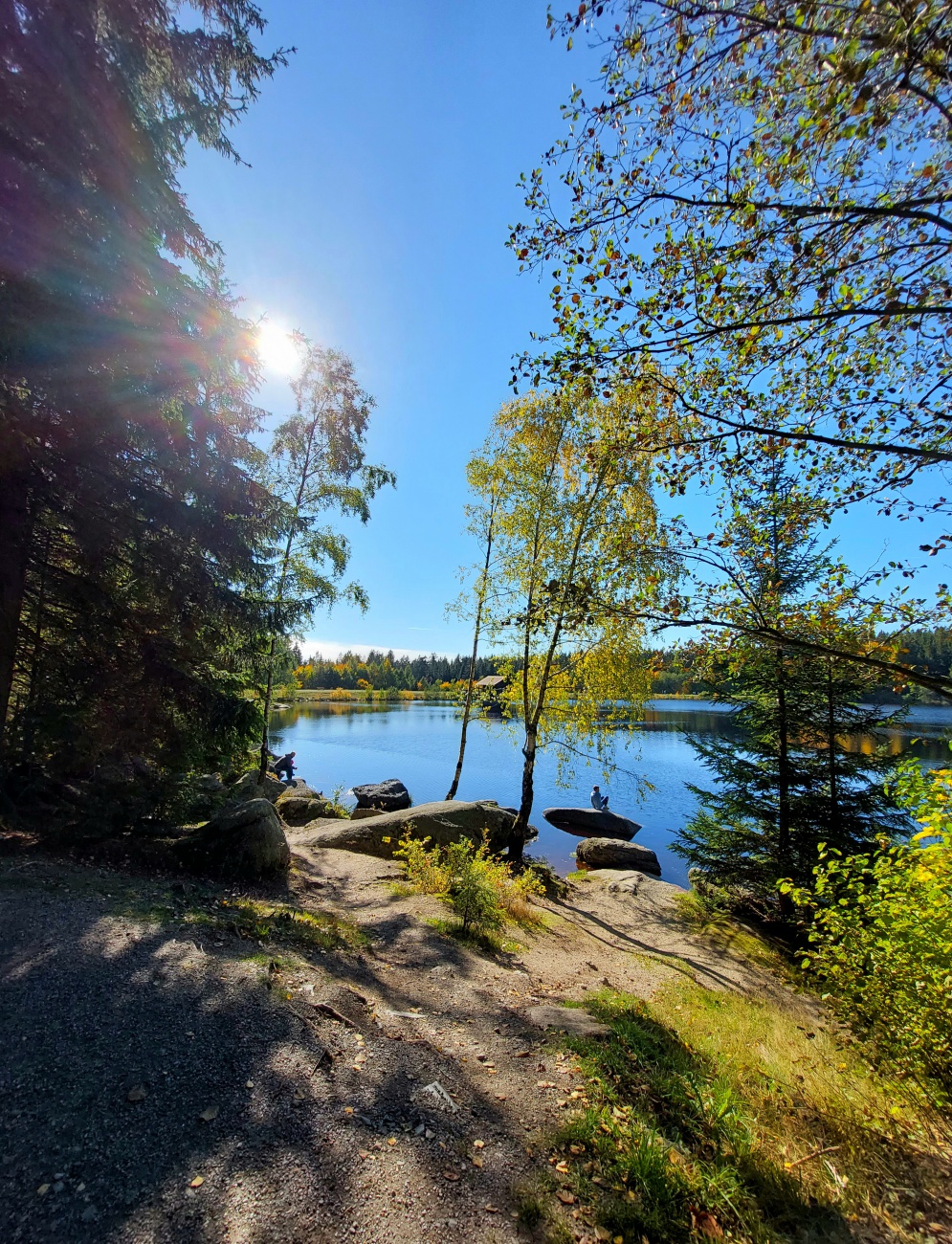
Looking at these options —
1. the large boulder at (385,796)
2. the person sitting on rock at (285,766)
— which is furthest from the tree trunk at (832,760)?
the person sitting on rock at (285,766)

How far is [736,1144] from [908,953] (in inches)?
83.5

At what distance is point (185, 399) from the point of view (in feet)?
24.2

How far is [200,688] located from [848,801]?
10.6 meters

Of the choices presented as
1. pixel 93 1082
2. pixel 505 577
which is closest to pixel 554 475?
pixel 505 577

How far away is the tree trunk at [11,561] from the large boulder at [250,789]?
3.70 m

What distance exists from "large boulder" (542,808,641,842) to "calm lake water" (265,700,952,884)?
0.49m

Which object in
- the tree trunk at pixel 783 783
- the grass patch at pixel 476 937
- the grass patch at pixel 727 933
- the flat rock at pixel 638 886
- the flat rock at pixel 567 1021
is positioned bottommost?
the flat rock at pixel 638 886

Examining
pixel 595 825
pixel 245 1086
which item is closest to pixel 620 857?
pixel 595 825

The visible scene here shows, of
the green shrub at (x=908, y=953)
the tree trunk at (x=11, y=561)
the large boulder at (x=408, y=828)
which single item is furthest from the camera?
the large boulder at (x=408, y=828)

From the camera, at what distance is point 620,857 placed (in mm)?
13773

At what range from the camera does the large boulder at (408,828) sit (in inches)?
409

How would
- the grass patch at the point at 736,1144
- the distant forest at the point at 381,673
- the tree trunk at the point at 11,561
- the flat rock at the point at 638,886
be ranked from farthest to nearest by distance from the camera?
the distant forest at the point at 381,673 → the flat rock at the point at 638,886 → the tree trunk at the point at 11,561 → the grass patch at the point at 736,1144

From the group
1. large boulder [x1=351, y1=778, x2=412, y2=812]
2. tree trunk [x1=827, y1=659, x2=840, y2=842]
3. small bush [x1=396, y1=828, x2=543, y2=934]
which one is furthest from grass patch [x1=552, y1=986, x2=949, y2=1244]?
large boulder [x1=351, y1=778, x2=412, y2=812]

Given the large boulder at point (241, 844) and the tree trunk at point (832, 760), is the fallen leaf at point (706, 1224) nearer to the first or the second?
the large boulder at point (241, 844)
